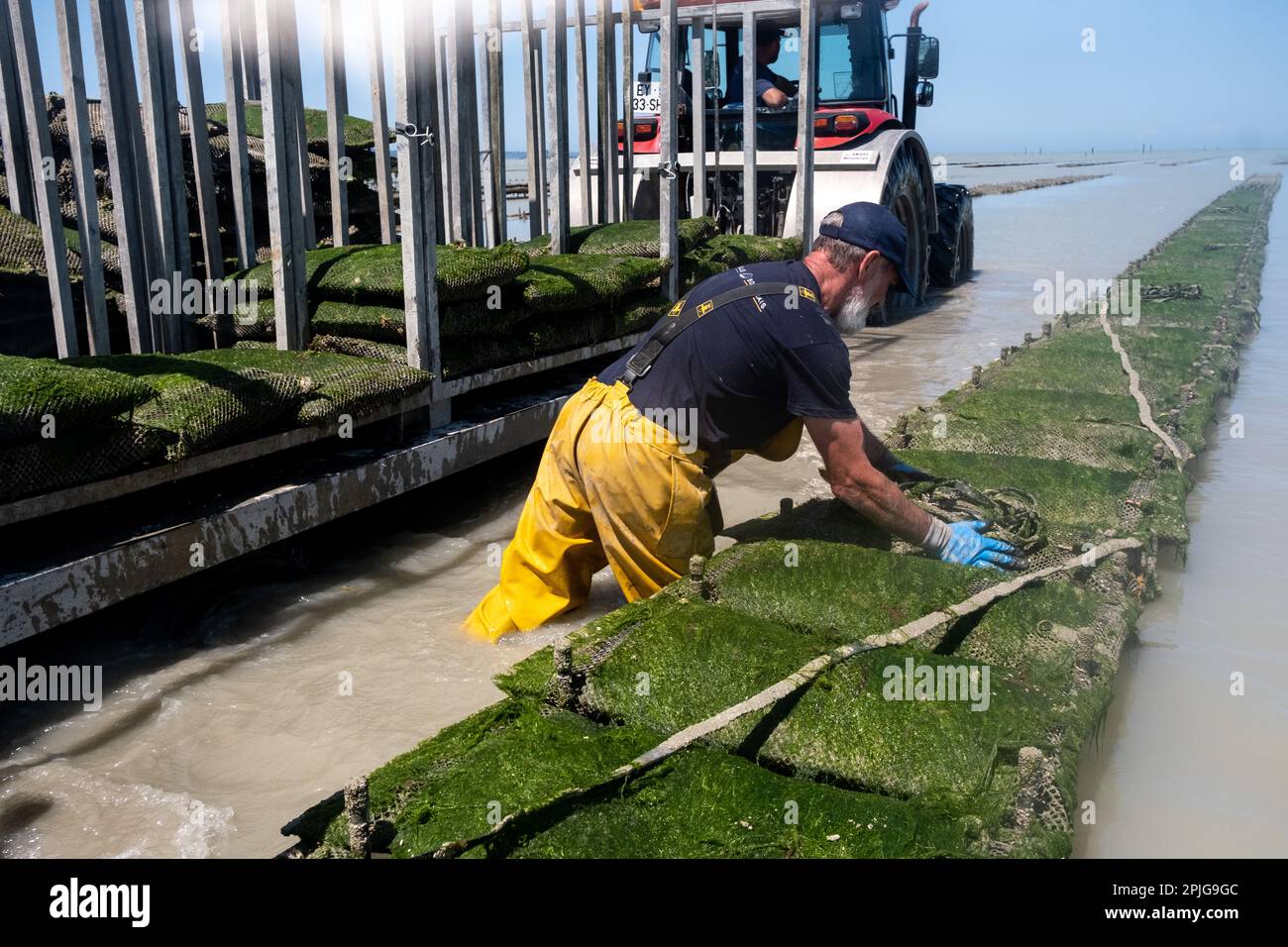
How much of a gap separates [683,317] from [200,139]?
2995 millimetres

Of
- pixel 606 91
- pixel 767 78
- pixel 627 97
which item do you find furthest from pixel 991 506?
pixel 767 78

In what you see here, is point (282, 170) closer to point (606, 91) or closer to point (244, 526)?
point (244, 526)

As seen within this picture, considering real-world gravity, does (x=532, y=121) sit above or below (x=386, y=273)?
above

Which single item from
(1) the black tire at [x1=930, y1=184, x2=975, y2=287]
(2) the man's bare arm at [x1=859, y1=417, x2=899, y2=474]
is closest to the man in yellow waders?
(2) the man's bare arm at [x1=859, y1=417, x2=899, y2=474]

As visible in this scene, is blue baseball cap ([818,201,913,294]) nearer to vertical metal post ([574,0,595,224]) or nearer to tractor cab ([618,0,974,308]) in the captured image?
vertical metal post ([574,0,595,224])

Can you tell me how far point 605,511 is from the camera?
335cm

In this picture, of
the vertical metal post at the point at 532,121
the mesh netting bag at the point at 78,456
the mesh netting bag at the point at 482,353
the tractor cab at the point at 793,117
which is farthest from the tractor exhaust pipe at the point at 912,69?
the mesh netting bag at the point at 78,456

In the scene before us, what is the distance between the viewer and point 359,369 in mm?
4324

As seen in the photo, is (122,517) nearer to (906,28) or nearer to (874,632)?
(874,632)

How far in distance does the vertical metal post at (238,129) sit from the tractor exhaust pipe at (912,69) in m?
7.08

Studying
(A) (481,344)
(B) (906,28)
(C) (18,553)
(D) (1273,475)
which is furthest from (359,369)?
(B) (906,28)

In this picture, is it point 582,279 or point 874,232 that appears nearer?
point 874,232

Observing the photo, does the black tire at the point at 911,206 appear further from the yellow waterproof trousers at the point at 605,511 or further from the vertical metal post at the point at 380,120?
the yellow waterproof trousers at the point at 605,511

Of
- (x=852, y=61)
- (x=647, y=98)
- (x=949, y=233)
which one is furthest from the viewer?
(x=949, y=233)
